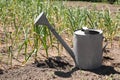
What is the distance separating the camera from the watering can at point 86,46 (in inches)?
129

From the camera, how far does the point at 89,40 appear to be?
3.27 m

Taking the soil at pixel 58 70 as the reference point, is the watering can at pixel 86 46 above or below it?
above

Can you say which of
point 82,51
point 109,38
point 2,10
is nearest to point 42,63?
point 82,51

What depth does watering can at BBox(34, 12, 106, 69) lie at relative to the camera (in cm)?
327

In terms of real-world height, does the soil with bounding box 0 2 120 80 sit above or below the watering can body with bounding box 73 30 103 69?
below

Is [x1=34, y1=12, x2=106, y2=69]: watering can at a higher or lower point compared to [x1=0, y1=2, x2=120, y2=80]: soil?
Result: higher

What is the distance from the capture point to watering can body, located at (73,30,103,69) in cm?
328

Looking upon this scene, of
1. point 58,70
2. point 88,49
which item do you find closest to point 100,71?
point 88,49

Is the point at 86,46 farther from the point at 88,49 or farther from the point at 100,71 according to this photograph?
the point at 100,71

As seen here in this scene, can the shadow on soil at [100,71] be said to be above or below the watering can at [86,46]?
below

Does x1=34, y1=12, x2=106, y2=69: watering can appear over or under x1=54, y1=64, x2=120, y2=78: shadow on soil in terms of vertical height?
over

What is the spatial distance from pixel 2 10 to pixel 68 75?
175cm

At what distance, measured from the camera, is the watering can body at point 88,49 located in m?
3.28

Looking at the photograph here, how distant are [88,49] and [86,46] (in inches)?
1.4
